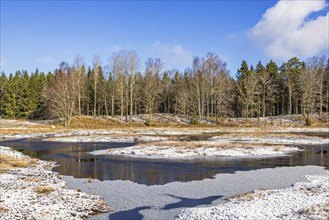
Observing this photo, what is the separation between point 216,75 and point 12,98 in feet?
206

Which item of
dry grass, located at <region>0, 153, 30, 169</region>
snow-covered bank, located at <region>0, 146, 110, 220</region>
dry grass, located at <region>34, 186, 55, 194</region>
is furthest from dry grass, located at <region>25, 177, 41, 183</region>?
dry grass, located at <region>0, 153, 30, 169</region>

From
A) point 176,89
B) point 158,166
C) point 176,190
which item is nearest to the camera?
point 176,190

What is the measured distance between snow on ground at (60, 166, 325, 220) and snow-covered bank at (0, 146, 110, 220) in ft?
2.38

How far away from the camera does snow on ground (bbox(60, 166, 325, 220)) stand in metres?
12.9

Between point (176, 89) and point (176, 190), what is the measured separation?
92373 mm

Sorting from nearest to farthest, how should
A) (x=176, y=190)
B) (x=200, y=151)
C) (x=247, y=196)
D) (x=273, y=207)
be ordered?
(x=273, y=207) → (x=247, y=196) → (x=176, y=190) → (x=200, y=151)

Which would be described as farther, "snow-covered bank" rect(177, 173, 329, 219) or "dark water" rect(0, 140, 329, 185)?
"dark water" rect(0, 140, 329, 185)

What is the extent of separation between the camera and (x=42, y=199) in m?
14.2

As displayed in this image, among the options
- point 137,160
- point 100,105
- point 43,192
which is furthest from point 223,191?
point 100,105

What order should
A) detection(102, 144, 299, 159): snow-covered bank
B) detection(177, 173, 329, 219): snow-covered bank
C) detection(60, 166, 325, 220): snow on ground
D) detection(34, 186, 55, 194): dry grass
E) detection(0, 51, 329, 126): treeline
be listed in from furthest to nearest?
1. detection(0, 51, 329, 126): treeline
2. detection(102, 144, 299, 159): snow-covered bank
3. detection(34, 186, 55, 194): dry grass
4. detection(60, 166, 325, 220): snow on ground
5. detection(177, 173, 329, 219): snow-covered bank

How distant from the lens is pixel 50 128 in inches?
2692

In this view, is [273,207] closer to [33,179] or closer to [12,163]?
[33,179]

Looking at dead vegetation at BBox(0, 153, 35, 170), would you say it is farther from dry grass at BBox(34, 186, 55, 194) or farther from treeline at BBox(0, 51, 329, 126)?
treeline at BBox(0, 51, 329, 126)

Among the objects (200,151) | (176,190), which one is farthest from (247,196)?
(200,151)
